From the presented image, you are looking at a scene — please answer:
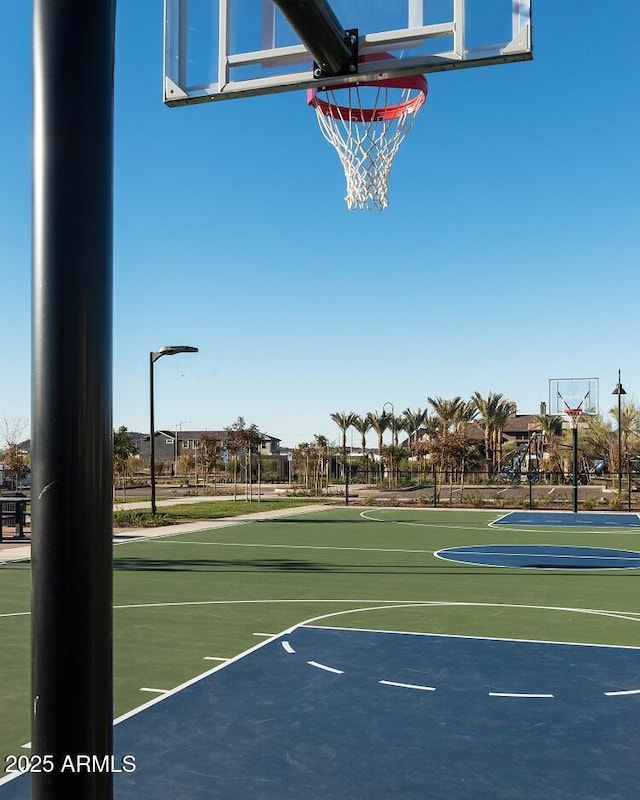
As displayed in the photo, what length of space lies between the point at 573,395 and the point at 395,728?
28.7 meters

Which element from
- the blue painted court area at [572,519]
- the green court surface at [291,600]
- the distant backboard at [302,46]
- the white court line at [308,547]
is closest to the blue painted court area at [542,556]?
the green court surface at [291,600]

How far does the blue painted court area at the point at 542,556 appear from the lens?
1694cm

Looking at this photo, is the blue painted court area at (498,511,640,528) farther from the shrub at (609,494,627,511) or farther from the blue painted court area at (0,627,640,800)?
the blue painted court area at (0,627,640,800)

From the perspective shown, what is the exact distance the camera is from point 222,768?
588cm

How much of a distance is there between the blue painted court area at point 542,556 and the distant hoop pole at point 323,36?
46.6 feet

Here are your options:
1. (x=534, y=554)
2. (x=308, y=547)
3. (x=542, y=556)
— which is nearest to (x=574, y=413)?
(x=534, y=554)

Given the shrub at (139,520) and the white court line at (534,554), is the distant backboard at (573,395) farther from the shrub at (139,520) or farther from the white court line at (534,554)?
the shrub at (139,520)

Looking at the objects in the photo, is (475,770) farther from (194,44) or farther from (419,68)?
(194,44)

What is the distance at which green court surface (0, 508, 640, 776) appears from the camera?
9094 millimetres

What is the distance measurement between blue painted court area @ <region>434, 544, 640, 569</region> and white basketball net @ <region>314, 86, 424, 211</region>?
32.5ft

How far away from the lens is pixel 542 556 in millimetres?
18422

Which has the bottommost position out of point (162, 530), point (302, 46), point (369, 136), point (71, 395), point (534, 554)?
point (534, 554)

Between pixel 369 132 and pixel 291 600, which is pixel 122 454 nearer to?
pixel 291 600

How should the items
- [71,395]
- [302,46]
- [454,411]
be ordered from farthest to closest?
1. [454,411]
2. [302,46]
3. [71,395]
